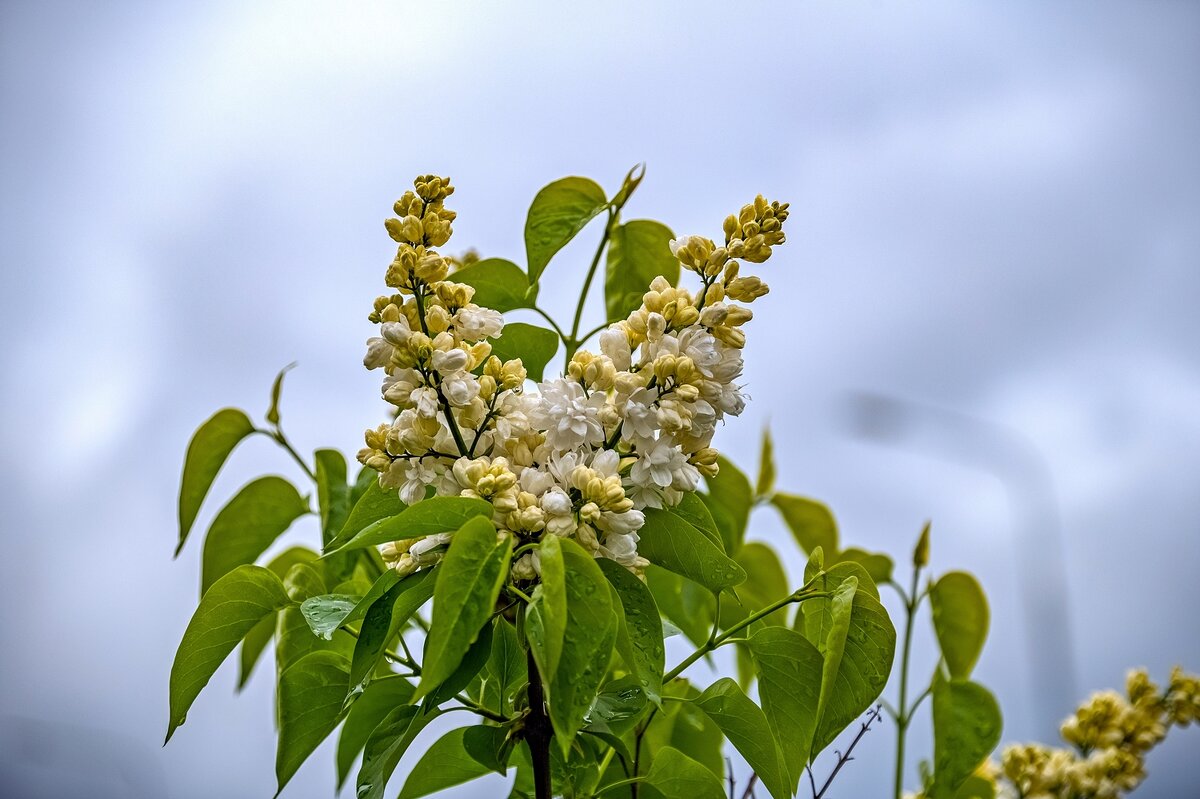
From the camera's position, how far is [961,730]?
2.15ft

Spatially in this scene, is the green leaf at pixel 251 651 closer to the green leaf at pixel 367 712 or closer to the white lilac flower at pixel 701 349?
the green leaf at pixel 367 712

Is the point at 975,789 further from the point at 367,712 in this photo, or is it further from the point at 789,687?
the point at 367,712

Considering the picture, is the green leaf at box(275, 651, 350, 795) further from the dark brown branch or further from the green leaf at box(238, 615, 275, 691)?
the green leaf at box(238, 615, 275, 691)

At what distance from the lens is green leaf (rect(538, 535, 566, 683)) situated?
0.34 meters

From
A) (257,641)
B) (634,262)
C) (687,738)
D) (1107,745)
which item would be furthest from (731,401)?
(1107,745)

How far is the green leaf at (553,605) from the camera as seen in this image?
34 centimetres

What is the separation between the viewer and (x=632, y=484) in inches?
16.9

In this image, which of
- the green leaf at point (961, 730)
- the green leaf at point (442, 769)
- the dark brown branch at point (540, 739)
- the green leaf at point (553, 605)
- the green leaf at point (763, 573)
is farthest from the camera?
the green leaf at point (763, 573)

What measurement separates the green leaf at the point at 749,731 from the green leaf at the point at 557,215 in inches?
9.7

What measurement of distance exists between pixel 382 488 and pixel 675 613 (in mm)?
283

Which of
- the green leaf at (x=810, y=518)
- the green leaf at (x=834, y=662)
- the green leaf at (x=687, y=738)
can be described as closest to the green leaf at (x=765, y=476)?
the green leaf at (x=810, y=518)

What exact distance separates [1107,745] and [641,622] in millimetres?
686

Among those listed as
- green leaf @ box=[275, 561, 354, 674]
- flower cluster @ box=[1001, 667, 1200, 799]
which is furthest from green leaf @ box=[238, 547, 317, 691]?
flower cluster @ box=[1001, 667, 1200, 799]

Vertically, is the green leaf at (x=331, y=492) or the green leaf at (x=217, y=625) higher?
the green leaf at (x=331, y=492)
